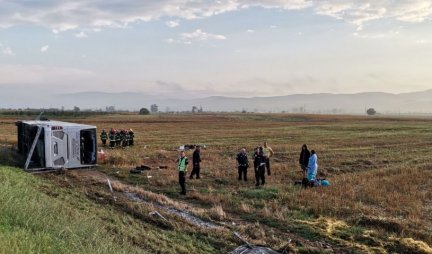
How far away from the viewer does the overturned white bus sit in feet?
74.9

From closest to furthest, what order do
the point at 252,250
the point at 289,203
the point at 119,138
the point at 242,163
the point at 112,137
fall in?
the point at 252,250 → the point at 289,203 → the point at 242,163 → the point at 112,137 → the point at 119,138

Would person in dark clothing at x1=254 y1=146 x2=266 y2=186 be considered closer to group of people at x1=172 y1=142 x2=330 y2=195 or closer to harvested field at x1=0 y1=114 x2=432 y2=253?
group of people at x1=172 y1=142 x2=330 y2=195

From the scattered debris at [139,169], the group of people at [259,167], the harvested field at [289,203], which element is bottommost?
the harvested field at [289,203]

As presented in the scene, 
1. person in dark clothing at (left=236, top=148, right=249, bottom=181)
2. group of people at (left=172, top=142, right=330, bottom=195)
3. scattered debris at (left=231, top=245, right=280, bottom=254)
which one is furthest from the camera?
person in dark clothing at (left=236, top=148, right=249, bottom=181)

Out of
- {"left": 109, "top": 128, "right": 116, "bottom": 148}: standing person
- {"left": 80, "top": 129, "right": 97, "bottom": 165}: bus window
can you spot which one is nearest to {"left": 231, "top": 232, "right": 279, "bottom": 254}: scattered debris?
{"left": 80, "top": 129, "right": 97, "bottom": 165}: bus window

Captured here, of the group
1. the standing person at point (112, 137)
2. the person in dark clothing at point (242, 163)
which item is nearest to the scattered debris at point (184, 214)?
the person in dark clothing at point (242, 163)

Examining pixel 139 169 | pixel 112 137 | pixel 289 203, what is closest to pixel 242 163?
pixel 289 203

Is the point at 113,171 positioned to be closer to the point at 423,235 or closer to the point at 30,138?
the point at 30,138

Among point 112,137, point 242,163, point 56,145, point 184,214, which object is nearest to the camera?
point 184,214

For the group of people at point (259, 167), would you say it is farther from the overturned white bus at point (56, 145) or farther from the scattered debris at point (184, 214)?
the overturned white bus at point (56, 145)

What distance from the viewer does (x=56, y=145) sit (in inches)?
913

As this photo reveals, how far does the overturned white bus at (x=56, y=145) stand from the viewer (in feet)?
74.9

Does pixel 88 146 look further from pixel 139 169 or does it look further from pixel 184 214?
pixel 184 214

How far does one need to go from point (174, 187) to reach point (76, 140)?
23.3 feet
